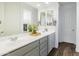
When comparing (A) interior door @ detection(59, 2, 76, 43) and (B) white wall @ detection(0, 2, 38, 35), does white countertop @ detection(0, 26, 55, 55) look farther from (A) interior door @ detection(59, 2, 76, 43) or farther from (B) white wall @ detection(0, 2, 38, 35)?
(A) interior door @ detection(59, 2, 76, 43)

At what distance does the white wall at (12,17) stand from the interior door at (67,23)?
281cm

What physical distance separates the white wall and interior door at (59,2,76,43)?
111 inches

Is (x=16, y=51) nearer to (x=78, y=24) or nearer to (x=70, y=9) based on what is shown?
(x=78, y=24)

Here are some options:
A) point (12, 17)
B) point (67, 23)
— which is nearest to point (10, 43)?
point (12, 17)

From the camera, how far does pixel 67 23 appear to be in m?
5.16

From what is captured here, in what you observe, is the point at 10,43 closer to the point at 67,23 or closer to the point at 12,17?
the point at 12,17

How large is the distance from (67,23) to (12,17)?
3.41 meters

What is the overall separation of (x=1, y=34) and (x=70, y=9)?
3.60 m

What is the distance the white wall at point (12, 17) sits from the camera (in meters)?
1.96

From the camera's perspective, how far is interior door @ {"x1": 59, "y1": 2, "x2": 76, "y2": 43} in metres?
4.94

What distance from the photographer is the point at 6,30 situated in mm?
1983

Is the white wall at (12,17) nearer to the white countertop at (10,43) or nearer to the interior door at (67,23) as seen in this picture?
the white countertop at (10,43)

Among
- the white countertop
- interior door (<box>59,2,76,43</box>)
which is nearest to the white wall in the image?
the white countertop

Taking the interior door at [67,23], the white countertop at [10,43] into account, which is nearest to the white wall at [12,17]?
the white countertop at [10,43]
